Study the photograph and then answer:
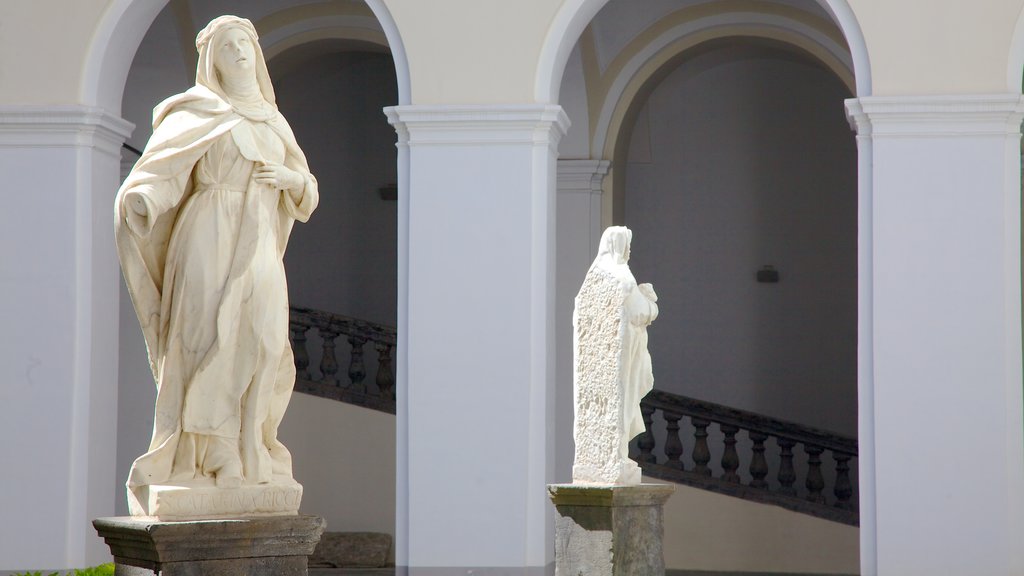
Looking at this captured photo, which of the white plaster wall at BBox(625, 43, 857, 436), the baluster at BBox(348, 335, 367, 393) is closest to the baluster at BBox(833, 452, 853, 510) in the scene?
the white plaster wall at BBox(625, 43, 857, 436)

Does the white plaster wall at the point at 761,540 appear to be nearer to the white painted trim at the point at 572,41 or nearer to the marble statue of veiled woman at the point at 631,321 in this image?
the white painted trim at the point at 572,41

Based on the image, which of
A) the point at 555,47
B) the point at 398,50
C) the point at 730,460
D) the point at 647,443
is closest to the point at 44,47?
the point at 398,50

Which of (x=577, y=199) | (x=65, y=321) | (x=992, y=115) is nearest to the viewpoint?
(x=992, y=115)

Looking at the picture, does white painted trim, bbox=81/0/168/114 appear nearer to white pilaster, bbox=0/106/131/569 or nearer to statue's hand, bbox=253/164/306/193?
white pilaster, bbox=0/106/131/569

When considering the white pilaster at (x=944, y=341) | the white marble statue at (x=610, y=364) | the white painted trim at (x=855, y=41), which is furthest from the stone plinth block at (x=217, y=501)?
the white painted trim at (x=855, y=41)

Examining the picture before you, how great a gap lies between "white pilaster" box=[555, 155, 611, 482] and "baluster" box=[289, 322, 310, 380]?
247 cm

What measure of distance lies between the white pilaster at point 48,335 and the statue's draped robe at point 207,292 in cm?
501

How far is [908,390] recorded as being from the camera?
369 inches

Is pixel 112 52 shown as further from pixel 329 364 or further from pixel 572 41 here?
pixel 329 364

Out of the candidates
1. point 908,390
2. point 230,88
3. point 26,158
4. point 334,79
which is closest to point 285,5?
point 334,79

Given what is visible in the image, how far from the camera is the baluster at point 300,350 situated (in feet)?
44.1

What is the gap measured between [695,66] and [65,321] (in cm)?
799

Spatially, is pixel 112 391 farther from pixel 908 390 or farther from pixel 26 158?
pixel 908 390

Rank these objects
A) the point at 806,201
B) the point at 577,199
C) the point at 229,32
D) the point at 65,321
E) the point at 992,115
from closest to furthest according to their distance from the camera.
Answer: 1. the point at 229,32
2. the point at 992,115
3. the point at 65,321
4. the point at 577,199
5. the point at 806,201
